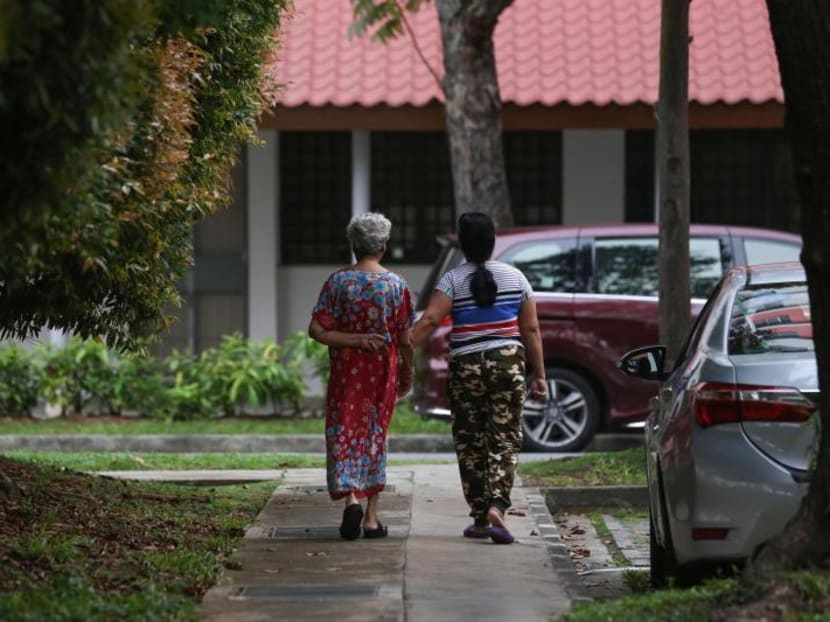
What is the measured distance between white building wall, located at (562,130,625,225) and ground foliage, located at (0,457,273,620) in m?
9.87

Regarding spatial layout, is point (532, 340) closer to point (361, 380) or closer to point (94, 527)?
point (361, 380)

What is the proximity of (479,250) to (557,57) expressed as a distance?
34.3ft

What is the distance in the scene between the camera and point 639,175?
2097cm

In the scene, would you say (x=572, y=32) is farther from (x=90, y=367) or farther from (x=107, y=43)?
(x=107, y=43)

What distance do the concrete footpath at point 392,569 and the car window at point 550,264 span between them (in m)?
4.48

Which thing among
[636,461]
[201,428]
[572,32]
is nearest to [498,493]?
[636,461]

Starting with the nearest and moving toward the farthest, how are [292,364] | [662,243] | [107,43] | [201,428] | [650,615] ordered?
1. [107,43]
2. [650,615]
3. [662,243]
4. [201,428]
5. [292,364]

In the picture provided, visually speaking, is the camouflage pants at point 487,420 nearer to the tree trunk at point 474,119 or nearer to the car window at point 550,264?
the car window at point 550,264

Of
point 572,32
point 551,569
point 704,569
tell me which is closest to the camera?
point 704,569

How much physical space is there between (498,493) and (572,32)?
11528mm

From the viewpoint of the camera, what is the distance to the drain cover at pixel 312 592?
7.55m

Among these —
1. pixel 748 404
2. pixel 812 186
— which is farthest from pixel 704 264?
pixel 812 186

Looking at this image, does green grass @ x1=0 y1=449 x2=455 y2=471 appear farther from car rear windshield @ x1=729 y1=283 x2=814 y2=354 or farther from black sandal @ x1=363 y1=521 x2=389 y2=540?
car rear windshield @ x1=729 y1=283 x2=814 y2=354

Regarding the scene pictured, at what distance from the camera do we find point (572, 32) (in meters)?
20.2
